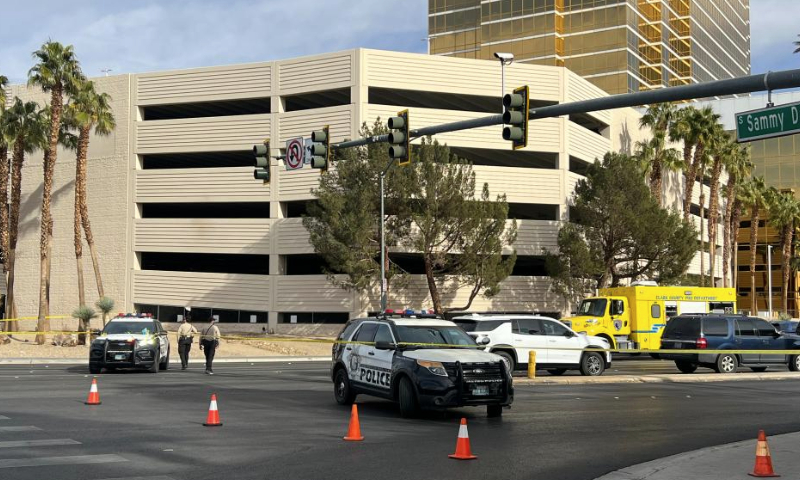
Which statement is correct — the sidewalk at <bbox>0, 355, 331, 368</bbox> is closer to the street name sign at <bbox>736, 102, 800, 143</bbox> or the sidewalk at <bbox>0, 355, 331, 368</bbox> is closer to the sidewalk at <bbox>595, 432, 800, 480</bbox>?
the street name sign at <bbox>736, 102, 800, 143</bbox>

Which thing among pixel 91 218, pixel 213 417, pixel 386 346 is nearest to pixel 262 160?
pixel 386 346

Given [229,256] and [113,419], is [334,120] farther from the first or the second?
[113,419]

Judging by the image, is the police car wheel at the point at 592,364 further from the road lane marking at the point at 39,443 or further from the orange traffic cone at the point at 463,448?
the road lane marking at the point at 39,443

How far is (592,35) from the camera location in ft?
351

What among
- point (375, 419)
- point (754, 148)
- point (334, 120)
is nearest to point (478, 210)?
point (334, 120)

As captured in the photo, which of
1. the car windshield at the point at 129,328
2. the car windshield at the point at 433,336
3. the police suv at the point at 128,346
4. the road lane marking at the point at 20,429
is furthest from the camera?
the car windshield at the point at 129,328

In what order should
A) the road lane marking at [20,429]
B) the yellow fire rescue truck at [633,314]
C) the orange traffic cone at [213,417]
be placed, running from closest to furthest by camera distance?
the road lane marking at [20,429] → the orange traffic cone at [213,417] → the yellow fire rescue truck at [633,314]

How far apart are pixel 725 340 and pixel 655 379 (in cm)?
416

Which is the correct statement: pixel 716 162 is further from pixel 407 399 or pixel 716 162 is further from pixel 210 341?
pixel 407 399

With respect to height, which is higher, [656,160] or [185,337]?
[656,160]

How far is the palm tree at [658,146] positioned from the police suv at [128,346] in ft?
134

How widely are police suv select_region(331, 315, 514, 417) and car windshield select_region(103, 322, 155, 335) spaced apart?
412 inches

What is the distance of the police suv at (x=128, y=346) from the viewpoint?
1024 inches

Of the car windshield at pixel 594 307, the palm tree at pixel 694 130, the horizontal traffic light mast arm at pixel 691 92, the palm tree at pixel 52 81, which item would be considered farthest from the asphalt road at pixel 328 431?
the palm tree at pixel 694 130
